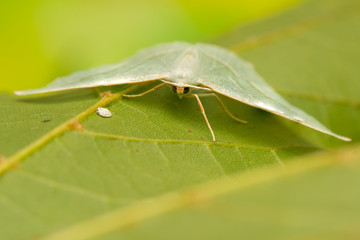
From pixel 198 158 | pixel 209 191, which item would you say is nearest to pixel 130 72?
pixel 198 158

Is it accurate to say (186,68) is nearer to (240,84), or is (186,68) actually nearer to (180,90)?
(180,90)

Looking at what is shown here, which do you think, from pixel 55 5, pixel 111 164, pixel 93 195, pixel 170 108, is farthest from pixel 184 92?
pixel 55 5

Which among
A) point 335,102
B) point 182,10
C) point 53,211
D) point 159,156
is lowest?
point 53,211

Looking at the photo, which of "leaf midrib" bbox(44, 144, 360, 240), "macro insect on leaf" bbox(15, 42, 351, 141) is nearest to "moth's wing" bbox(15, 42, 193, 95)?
"macro insect on leaf" bbox(15, 42, 351, 141)

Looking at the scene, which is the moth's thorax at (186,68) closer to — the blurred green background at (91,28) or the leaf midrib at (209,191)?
the blurred green background at (91,28)

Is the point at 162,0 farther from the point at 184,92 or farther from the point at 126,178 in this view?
the point at 126,178

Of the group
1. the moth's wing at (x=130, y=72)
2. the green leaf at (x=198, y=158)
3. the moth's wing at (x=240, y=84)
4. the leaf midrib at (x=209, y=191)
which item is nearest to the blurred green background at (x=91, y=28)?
the green leaf at (x=198, y=158)

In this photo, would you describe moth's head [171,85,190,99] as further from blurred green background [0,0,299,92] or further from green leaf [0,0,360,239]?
blurred green background [0,0,299,92]
